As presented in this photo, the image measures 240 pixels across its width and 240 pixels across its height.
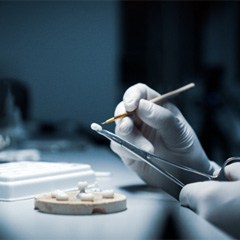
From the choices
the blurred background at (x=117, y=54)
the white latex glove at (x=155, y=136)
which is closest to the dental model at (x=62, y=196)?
the white latex glove at (x=155, y=136)

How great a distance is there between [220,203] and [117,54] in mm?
3392

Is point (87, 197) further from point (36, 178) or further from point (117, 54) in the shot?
point (117, 54)

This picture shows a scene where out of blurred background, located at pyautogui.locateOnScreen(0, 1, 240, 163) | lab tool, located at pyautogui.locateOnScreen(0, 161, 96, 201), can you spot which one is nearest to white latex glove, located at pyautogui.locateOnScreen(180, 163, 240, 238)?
lab tool, located at pyautogui.locateOnScreen(0, 161, 96, 201)

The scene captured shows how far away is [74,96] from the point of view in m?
4.05

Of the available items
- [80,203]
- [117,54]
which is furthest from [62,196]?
[117,54]

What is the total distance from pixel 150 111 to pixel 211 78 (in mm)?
3159

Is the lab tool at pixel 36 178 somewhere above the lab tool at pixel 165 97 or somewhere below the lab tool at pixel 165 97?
below

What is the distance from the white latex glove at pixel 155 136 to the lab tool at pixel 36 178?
13 centimetres

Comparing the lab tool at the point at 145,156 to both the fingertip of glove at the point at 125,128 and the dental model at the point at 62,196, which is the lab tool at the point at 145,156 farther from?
the dental model at the point at 62,196

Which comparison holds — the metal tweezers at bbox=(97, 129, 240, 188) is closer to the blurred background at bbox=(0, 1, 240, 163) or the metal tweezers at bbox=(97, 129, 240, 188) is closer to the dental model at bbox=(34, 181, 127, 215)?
the dental model at bbox=(34, 181, 127, 215)

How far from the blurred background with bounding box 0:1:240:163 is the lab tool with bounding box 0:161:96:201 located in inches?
106

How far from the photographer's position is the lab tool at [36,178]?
0.94 m

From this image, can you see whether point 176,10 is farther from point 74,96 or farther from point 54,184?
point 54,184

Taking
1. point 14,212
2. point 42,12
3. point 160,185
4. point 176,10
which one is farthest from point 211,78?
point 14,212
